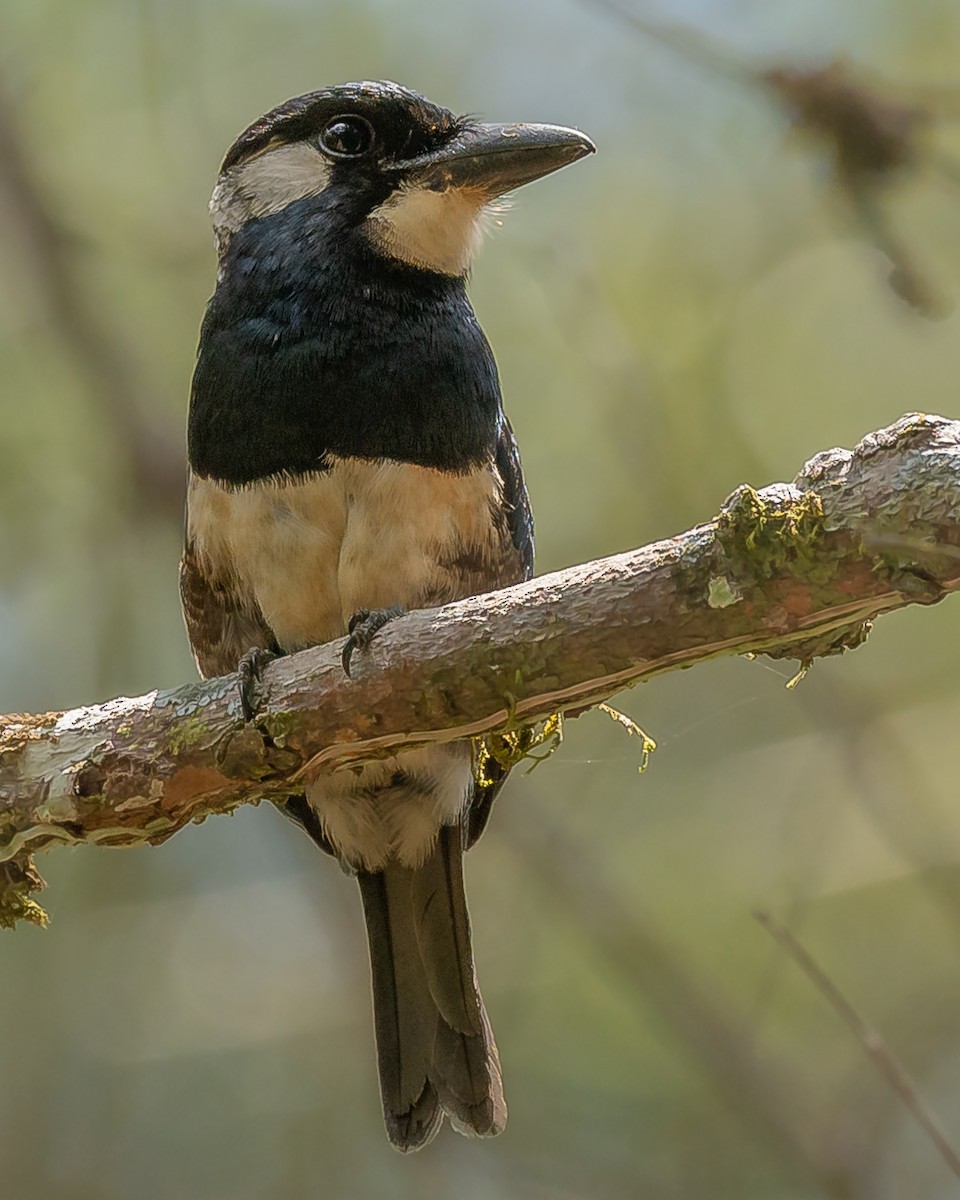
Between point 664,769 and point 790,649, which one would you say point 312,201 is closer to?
point 790,649

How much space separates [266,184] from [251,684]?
112 centimetres

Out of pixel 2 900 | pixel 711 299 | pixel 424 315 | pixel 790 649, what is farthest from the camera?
pixel 711 299

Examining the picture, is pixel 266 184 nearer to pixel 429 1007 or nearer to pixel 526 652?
pixel 526 652

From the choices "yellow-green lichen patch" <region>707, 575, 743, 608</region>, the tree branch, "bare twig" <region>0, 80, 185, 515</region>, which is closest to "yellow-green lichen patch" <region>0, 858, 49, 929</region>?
the tree branch

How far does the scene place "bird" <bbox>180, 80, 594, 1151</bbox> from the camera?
2688 mm

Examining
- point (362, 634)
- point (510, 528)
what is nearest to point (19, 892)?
point (362, 634)

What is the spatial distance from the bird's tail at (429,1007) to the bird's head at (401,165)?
1163 mm

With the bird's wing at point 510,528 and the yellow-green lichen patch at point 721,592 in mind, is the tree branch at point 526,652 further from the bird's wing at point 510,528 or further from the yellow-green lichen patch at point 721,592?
the bird's wing at point 510,528

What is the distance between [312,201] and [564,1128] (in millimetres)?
3097

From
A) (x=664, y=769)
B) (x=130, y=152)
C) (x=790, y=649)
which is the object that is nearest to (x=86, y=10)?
(x=130, y=152)

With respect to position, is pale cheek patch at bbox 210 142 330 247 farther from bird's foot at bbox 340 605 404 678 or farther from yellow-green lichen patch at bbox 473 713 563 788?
yellow-green lichen patch at bbox 473 713 563 788

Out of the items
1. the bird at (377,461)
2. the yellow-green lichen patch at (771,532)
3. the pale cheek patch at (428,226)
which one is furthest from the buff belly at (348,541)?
the yellow-green lichen patch at (771,532)

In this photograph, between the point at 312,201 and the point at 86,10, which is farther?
the point at 86,10

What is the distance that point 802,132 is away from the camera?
3107 mm
